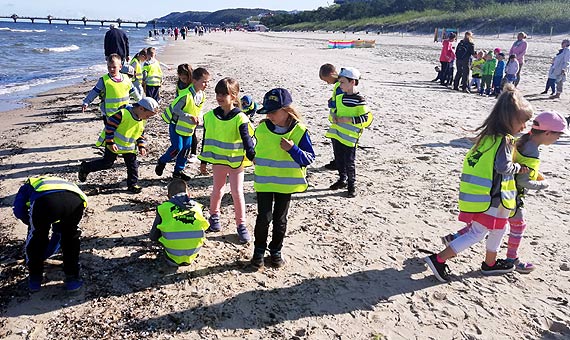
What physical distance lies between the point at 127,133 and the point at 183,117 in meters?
0.89

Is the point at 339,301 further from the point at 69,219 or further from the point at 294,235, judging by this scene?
the point at 69,219

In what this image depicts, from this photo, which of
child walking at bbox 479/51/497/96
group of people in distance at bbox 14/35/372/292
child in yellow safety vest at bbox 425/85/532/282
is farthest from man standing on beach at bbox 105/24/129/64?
child walking at bbox 479/51/497/96

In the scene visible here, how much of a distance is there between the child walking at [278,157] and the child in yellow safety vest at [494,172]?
149 cm

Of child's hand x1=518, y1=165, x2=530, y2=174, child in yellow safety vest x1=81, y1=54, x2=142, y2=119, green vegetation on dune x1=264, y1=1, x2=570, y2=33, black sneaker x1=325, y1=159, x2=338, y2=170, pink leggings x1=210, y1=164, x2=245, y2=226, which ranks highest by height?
green vegetation on dune x1=264, y1=1, x2=570, y2=33

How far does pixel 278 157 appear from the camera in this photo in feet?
13.4

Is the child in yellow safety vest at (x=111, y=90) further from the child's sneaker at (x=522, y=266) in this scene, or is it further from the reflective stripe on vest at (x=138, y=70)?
the child's sneaker at (x=522, y=266)

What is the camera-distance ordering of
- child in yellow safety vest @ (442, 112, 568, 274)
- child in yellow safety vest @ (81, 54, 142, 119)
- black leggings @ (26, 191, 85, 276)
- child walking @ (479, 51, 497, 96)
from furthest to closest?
child walking @ (479, 51, 497, 96)
child in yellow safety vest @ (81, 54, 142, 119)
child in yellow safety vest @ (442, 112, 568, 274)
black leggings @ (26, 191, 85, 276)

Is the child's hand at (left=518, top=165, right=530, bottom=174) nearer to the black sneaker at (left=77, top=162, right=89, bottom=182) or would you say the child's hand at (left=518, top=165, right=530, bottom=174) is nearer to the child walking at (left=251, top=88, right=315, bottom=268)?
the child walking at (left=251, top=88, right=315, bottom=268)

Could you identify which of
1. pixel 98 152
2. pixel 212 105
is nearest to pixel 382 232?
pixel 98 152

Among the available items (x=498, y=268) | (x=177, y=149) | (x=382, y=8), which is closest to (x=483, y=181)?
(x=498, y=268)

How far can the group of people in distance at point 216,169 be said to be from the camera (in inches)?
146

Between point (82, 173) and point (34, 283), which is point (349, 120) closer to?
point (82, 173)

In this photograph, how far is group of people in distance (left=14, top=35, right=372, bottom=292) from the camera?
12.1ft

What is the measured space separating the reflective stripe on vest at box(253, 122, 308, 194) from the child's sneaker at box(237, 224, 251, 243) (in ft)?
3.01
